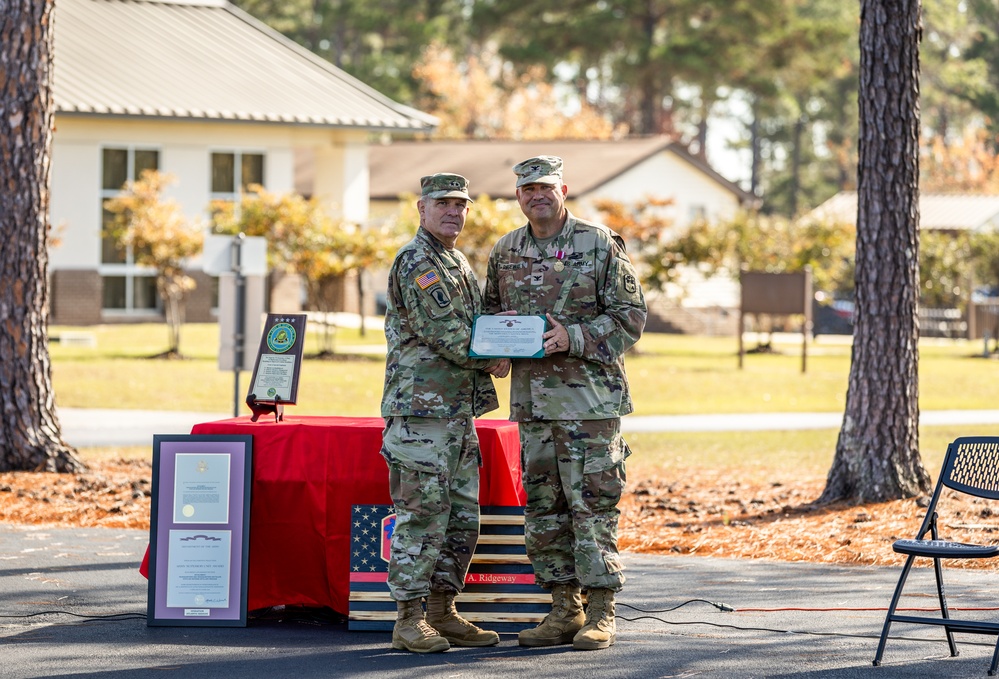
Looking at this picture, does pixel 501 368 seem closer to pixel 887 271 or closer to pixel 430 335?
pixel 430 335

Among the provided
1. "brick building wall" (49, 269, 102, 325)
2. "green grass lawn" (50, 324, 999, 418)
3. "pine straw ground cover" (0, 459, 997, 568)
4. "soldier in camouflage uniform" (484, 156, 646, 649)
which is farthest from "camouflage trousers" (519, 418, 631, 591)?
"brick building wall" (49, 269, 102, 325)

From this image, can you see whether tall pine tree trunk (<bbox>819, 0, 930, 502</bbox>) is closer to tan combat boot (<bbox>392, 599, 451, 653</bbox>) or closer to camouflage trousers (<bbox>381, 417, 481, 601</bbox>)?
camouflage trousers (<bbox>381, 417, 481, 601</bbox>)

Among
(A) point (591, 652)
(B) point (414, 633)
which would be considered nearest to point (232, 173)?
(B) point (414, 633)

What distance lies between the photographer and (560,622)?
7164mm

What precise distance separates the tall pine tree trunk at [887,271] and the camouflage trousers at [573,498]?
449 centimetres

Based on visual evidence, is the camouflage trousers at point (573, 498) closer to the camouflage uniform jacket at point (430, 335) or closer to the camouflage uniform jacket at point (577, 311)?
the camouflage uniform jacket at point (577, 311)

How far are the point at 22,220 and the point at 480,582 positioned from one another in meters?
6.39

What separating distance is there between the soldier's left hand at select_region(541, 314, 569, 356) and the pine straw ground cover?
3501 mm

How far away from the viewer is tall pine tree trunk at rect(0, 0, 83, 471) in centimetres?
1191

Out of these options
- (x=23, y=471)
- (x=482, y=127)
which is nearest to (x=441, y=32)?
(x=482, y=127)

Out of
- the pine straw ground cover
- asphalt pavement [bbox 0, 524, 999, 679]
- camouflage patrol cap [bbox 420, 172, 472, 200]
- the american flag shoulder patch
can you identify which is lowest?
asphalt pavement [bbox 0, 524, 999, 679]

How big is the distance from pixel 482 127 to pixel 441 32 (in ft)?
16.8

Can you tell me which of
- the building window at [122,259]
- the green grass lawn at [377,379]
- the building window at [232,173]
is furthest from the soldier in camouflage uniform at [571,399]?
the building window at [232,173]

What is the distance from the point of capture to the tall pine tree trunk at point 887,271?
11.0 meters
